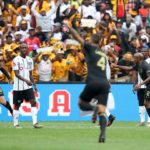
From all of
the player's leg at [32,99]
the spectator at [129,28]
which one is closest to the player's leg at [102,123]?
the player's leg at [32,99]

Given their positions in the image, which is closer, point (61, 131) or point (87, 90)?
point (87, 90)

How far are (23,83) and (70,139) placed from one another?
4829 mm

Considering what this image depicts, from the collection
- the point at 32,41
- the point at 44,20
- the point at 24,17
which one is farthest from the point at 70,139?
the point at 24,17

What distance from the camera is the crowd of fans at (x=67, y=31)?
26375 millimetres

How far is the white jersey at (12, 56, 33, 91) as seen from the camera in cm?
2086

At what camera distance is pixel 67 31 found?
1133 inches

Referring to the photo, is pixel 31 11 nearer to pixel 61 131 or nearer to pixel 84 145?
pixel 61 131

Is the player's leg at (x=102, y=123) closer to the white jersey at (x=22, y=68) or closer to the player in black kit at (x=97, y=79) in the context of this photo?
the player in black kit at (x=97, y=79)

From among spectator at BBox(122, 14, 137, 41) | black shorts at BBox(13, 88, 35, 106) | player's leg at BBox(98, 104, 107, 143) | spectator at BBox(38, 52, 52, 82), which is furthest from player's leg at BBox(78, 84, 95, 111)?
spectator at BBox(122, 14, 137, 41)

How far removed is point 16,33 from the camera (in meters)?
28.1

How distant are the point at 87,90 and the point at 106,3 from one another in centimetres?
1534

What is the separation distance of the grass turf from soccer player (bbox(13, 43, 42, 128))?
0.61 m

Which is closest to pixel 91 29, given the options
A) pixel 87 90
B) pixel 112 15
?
pixel 112 15

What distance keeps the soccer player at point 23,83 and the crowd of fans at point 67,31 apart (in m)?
4.76
